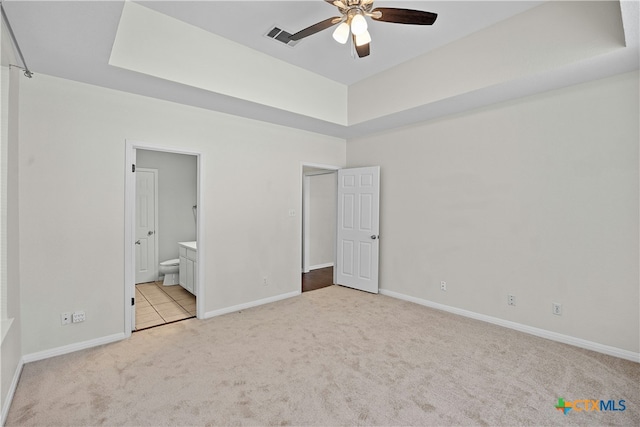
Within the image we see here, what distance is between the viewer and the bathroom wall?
5.71 m

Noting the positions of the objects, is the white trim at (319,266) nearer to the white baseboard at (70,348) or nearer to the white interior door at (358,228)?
the white interior door at (358,228)

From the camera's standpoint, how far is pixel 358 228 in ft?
16.4

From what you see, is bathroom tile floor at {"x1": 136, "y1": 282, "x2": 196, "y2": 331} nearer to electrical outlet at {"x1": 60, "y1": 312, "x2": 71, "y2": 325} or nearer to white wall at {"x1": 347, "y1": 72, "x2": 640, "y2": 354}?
electrical outlet at {"x1": 60, "y1": 312, "x2": 71, "y2": 325}

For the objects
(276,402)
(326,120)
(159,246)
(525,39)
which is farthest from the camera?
(159,246)

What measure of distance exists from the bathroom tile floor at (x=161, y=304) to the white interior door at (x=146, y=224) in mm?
265

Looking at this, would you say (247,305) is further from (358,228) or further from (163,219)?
(163,219)

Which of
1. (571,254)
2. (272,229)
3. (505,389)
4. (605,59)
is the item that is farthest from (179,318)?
(605,59)

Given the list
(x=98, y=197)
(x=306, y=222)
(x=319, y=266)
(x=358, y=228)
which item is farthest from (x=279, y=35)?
(x=319, y=266)

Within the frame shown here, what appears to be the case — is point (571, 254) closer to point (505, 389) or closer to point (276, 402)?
point (505, 389)

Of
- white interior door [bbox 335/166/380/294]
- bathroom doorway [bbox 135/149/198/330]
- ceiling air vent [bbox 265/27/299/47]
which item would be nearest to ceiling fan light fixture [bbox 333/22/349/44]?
ceiling air vent [bbox 265/27/299/47]

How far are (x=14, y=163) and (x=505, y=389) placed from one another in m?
4.23

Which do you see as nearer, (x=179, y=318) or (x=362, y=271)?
(x=179, y=318)

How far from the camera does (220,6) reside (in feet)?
8.79

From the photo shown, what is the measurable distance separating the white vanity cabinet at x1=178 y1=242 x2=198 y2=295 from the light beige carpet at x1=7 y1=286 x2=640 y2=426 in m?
1.02
